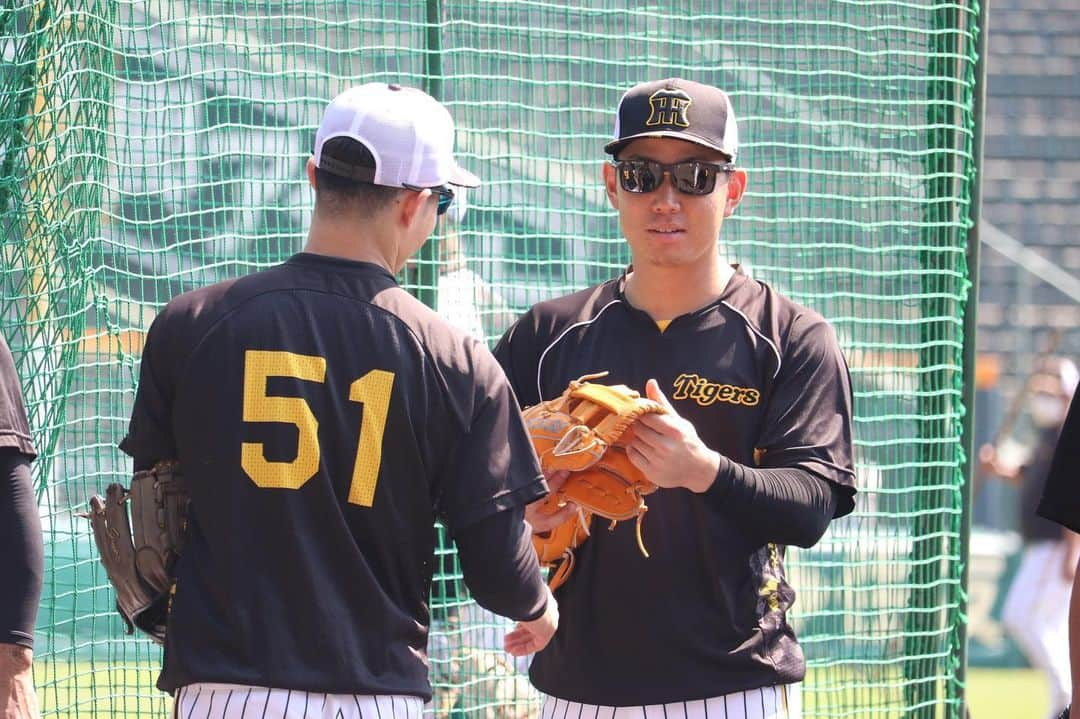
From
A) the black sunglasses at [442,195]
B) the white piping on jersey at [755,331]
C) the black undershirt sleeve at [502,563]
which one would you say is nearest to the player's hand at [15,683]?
the black undershirt sleeve at [502,563]

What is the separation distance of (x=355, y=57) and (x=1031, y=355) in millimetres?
9655

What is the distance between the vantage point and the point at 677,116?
3.11 meters

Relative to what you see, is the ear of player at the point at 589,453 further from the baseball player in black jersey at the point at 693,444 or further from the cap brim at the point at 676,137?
the cap brim at the point at 676,137

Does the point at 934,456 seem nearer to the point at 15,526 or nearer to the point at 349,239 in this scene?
the point at 349,239

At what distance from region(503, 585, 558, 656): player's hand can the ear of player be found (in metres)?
0.19

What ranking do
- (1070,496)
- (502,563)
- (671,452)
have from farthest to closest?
(671,452) < (502,563) < (1070,496)

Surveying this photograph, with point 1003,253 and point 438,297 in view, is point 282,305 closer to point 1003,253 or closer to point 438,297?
point 438,297

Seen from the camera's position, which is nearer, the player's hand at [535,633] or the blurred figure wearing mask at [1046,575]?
the player's hand at [535,633]

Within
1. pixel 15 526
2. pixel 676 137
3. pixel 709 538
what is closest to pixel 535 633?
pixel 709 538

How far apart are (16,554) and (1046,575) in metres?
5.73

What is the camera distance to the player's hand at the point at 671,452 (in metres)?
2.79

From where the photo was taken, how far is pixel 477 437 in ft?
8.13

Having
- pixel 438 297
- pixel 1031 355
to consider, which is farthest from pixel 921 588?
pixel 1031 355

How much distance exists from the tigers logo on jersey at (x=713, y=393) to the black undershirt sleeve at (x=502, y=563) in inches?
23.8
